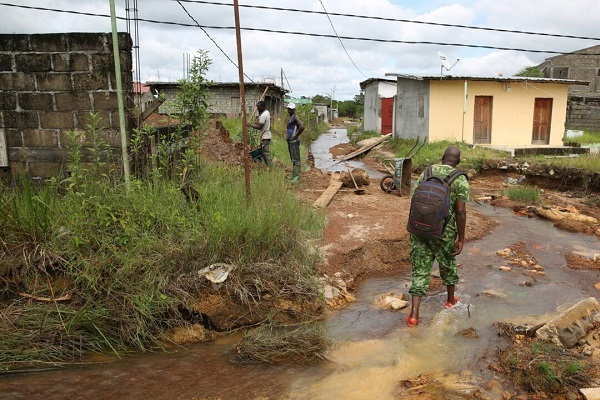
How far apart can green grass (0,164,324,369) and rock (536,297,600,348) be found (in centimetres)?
203

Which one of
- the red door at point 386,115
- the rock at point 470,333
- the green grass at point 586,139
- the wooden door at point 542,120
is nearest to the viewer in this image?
the rock at point 470,333

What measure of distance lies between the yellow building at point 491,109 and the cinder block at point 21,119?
1384cm

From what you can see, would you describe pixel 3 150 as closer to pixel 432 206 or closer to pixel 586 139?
pixel 432 206

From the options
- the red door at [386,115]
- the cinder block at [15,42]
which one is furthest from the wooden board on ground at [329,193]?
the red door at [386,115]

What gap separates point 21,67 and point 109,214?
7.42 ft

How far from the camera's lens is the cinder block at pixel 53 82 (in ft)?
17.3

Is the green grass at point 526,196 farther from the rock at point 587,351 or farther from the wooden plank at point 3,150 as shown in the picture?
the wooden plank at point 3,150

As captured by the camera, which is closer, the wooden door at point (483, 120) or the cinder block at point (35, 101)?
the cinder block at point (35, 101)

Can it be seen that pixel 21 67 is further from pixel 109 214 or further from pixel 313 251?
pixel 313 251

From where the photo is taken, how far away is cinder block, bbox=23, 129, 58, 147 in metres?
5.37

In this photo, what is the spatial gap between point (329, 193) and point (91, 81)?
4.75 meters

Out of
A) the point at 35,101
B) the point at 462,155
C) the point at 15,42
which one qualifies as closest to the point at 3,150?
the point at 35,101

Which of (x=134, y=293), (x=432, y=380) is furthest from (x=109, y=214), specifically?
(x=432, y=380)

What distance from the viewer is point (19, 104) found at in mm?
5312
